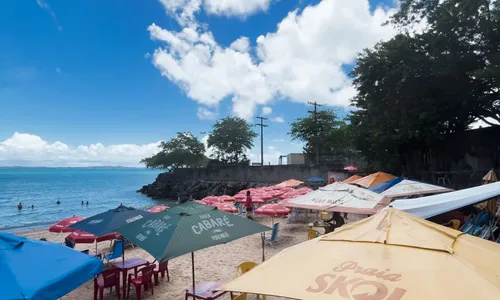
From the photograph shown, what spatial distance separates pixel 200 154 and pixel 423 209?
173ft

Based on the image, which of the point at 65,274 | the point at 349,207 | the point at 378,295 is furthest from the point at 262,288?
the point at 349,207

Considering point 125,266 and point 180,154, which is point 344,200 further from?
point 180,154

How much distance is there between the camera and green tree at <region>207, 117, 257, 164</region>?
50188mm

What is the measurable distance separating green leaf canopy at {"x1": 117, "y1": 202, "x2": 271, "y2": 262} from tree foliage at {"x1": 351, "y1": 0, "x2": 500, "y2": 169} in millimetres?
13520

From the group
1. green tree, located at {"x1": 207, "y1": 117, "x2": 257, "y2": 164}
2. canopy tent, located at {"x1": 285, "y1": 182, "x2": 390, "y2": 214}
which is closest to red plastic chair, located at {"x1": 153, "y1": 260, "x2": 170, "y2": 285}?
canopy tent, located at {"x1": 285, "y1": 182, "x2": 390, "y2": 214}

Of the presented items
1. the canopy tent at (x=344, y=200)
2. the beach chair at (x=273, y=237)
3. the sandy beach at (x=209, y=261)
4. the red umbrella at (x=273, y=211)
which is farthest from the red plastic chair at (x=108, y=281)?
the red umbrella at (x=273, y=211)

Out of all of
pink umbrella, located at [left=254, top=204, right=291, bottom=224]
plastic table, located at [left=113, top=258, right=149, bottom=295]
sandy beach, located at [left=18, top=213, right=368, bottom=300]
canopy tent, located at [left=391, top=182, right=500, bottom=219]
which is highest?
canopy tent, located at [left=391, top=182, right=500, bottom=219]

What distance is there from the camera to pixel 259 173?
4191 cm

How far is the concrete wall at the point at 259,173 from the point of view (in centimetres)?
3526

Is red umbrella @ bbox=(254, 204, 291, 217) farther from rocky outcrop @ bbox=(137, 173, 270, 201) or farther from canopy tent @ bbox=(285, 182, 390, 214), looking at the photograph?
rocky outcrop @ bbox=(137, 173, 270, 201)

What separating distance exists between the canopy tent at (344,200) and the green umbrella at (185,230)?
2745 millimetres

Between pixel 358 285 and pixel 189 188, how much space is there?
4519cm

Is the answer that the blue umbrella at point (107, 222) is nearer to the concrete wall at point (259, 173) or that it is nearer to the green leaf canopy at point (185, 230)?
the green leaf canopy at point (185, 230)

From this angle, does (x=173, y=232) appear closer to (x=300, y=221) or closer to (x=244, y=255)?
(x=244, y=255)
